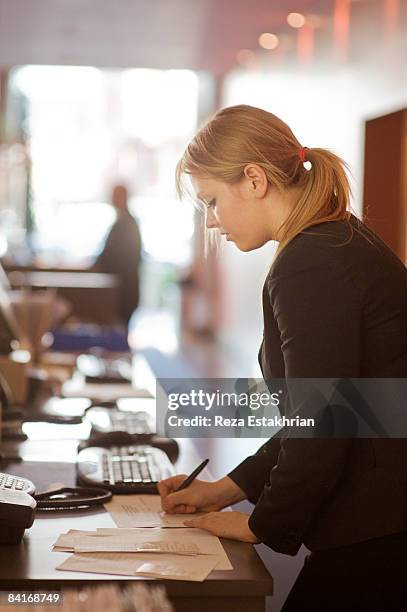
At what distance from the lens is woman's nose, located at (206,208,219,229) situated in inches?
66.2

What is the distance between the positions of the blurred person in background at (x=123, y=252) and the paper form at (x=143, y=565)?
8.04 m

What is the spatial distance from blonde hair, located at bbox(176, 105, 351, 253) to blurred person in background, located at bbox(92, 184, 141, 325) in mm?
7935

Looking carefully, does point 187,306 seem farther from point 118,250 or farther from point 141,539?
point 141,539

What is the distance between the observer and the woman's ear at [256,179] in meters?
1.58

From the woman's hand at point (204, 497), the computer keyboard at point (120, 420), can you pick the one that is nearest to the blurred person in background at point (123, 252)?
→ the computer keyboard at point (120, 420)

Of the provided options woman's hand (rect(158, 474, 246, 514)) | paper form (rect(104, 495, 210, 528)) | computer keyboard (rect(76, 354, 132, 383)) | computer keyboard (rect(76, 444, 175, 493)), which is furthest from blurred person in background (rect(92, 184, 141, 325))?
woman's hand (rect(158, 474, 246, 514))

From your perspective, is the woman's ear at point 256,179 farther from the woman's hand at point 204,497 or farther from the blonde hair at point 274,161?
the woman's hand at point 204,497

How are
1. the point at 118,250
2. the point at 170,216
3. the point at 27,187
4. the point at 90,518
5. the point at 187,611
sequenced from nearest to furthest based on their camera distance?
1. the point at 187,611
2. the point at 90,518
3. the point at 118,250
4. the point at 27,187
5. the point at 170,216

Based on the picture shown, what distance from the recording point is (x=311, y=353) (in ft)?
4.71

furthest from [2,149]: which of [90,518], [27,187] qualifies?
[90,518]

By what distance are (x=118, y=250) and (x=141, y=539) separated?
8.13 meters

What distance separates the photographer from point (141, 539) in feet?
5.19

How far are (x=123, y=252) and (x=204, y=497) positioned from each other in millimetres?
7929

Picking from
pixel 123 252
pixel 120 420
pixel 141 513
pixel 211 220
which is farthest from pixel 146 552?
pixel 123 252
